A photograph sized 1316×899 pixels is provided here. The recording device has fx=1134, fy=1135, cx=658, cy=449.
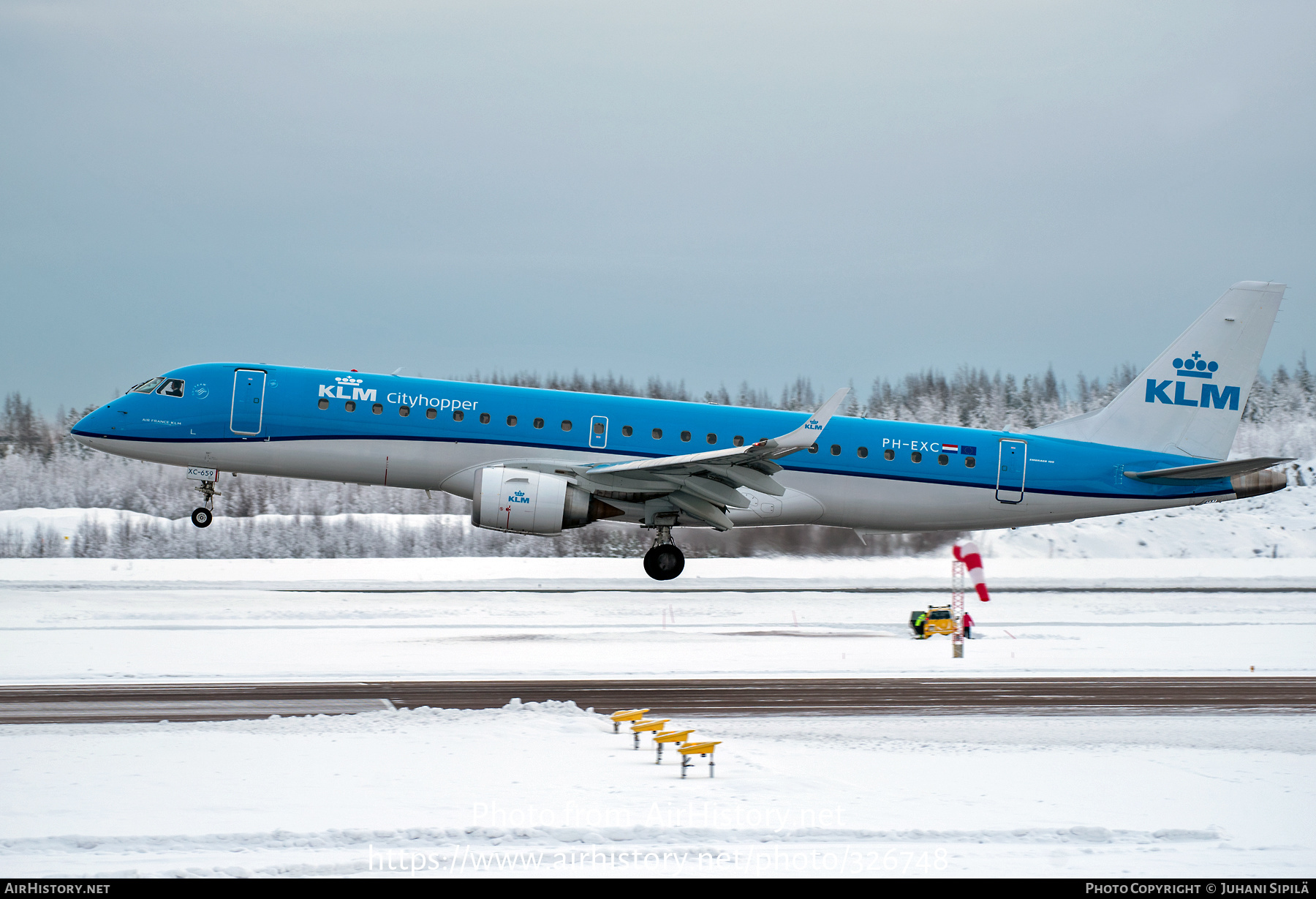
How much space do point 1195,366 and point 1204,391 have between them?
2.14 feet

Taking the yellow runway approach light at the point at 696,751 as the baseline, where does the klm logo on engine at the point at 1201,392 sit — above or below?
above

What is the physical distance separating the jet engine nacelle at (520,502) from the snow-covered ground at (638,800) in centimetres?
1205

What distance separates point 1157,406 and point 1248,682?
48.7 feet

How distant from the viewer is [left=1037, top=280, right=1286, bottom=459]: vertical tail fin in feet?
93.2

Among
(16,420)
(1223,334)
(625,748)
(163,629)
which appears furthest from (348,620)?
(16,420)

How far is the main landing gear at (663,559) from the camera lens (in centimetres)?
2631

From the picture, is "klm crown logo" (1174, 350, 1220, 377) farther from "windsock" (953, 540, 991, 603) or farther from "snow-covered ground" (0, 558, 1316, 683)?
"windsock" (953, 540, 991, 603)

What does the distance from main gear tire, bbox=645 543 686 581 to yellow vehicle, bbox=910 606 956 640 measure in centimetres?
744

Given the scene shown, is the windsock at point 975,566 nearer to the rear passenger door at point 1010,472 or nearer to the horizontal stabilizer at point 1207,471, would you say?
A: the rear passenger door at point 1010,472

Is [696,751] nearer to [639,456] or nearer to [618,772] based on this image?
[618,772]

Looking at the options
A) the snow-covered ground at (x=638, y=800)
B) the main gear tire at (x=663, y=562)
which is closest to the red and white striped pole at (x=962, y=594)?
the snow-covered ground at (x=638, y=800)

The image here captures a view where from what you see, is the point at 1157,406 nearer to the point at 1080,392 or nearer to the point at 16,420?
the point at 16,420

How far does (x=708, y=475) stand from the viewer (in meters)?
24.6

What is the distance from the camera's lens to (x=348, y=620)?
1995 cm
